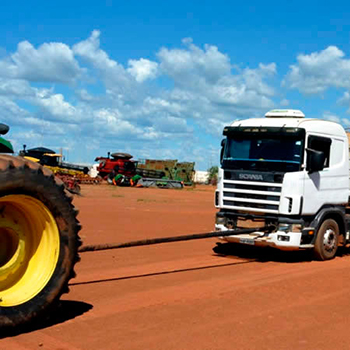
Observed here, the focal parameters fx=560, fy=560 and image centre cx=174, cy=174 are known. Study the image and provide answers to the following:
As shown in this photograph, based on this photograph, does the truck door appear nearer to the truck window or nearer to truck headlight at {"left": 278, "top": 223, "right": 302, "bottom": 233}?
the truck window

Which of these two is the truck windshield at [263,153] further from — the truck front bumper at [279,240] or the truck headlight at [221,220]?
the truck front bumper at [279,240]

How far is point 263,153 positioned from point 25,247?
6886 mm

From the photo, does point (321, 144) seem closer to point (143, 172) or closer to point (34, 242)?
point (34, 242)

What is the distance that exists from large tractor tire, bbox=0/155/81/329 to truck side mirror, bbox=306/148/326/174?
21.7 ft

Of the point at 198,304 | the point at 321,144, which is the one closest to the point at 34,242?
the point at 198,304

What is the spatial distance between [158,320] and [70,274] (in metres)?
1.16

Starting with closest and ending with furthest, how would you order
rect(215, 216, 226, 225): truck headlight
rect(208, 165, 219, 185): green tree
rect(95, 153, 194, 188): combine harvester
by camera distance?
rect(215, 216, 226, 225): truck headlight → rect(95, 153, 194, 188): combine harvester → rect(208, 165, 219, 185): green tree

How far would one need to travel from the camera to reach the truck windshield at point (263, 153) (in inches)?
444

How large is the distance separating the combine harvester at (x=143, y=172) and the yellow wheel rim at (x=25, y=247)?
1609 inches

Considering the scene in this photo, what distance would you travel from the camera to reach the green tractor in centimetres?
541

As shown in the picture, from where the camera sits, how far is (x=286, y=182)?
11164mm

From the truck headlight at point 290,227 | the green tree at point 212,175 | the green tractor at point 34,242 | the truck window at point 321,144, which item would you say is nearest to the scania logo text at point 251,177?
the truck headlight at point 290,227

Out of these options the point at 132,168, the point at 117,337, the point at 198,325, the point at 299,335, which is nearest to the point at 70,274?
the point at 117,337

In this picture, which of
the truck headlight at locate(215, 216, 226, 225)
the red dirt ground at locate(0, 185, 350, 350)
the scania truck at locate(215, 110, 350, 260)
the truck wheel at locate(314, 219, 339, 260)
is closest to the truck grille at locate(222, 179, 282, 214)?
the scania truck at locate(215, 110, 350, 260)
